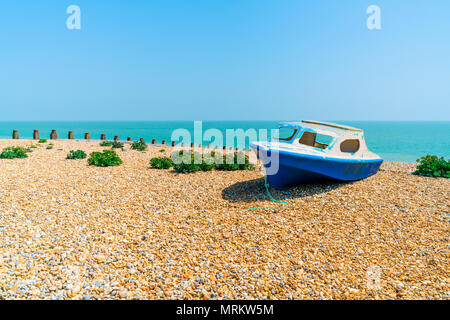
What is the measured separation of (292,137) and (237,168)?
14.6 ft

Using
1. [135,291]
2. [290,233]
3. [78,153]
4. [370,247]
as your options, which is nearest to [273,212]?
[290,233]

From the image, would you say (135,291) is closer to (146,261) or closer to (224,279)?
(146,261)

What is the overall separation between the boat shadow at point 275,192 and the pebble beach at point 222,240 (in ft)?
0.14

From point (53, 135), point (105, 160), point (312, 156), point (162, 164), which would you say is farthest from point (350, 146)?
point (53, 135)

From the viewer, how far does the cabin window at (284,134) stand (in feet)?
36.9

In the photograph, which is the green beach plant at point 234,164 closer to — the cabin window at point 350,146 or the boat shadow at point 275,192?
the boat shadow at point 275,192

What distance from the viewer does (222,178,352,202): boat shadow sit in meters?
9.55

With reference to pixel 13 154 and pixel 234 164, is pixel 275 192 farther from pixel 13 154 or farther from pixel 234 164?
pixel 13 154

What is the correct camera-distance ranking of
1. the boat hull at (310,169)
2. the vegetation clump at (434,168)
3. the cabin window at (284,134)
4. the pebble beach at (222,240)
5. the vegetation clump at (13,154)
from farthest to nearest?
the vegetation clump at (13,154)
the vegetation clump at (434,168)
the cabin window at (284,134)
the boat hull at (310,169)
the pebble beach at (222,240)

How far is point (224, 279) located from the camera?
17.3 feet

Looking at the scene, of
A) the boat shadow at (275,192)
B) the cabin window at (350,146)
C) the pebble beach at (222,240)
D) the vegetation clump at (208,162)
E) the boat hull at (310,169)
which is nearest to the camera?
the pebble beach at (222,240)

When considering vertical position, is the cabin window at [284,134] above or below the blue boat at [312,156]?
above

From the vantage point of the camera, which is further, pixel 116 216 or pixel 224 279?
pixel 116 216

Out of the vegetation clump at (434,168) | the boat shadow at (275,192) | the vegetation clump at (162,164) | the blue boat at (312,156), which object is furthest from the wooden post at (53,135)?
the vegetation clump at (434,168)
